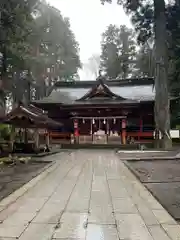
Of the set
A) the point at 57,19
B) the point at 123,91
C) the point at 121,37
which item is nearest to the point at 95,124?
the point at 123,91

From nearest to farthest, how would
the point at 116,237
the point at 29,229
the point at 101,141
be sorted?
the point at 116,237 → the point at 29,229 → the point at 101,141

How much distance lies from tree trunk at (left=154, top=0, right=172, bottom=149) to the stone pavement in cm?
1359

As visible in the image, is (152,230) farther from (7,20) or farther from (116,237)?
(7,20)

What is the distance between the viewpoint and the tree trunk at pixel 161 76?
20.7 meters

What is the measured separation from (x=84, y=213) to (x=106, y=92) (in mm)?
21095

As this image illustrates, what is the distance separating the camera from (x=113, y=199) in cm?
607

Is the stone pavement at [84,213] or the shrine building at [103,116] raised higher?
the shrine building at [103,116]

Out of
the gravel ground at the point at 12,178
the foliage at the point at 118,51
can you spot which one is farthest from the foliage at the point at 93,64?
the gravel ground at the point at 12,178

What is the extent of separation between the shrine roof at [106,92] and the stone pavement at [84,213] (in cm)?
1728

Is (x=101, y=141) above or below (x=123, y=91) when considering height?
below

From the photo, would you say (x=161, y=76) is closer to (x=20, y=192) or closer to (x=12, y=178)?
(x=12, y=178)

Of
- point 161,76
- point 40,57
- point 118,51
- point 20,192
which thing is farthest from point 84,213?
point 118,51

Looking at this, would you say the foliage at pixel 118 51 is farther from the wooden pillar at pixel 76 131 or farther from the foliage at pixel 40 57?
the wooden pillar at pixel 76 131

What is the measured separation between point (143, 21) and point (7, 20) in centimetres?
999
